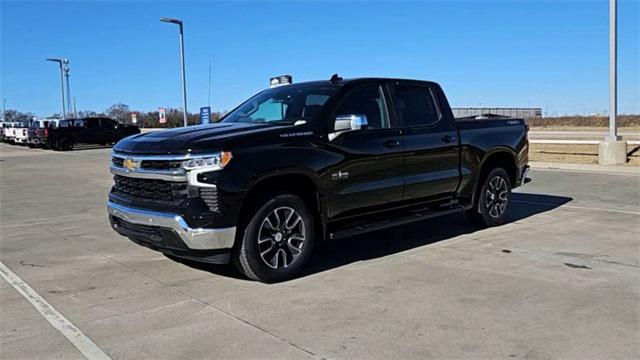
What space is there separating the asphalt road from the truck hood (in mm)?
1275

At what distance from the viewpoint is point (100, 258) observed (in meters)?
6.78

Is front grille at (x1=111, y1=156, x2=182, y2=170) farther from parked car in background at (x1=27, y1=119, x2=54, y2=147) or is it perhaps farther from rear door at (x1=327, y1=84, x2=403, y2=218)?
parked car in background at (x1=27, y1=119, x2=54, y2=147)

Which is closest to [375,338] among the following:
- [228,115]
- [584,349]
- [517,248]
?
[584,349]

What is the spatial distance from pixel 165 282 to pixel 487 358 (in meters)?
3.16

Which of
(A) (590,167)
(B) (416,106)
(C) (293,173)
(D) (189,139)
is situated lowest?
(A) (590,167)

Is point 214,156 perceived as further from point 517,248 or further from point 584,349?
point 517,248

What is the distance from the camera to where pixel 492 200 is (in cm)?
818

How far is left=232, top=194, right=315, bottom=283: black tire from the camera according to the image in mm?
5414

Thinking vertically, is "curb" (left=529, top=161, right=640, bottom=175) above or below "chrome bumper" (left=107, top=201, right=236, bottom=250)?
below

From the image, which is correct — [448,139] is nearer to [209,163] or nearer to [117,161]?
[209,163]

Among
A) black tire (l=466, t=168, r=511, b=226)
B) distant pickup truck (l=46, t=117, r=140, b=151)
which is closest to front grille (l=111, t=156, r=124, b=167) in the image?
black tire (l=466, t=168, r=511, b=226)

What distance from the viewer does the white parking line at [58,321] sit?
13.3ft

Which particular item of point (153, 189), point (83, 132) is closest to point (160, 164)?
point (153, 189)

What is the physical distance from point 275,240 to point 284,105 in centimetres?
172
